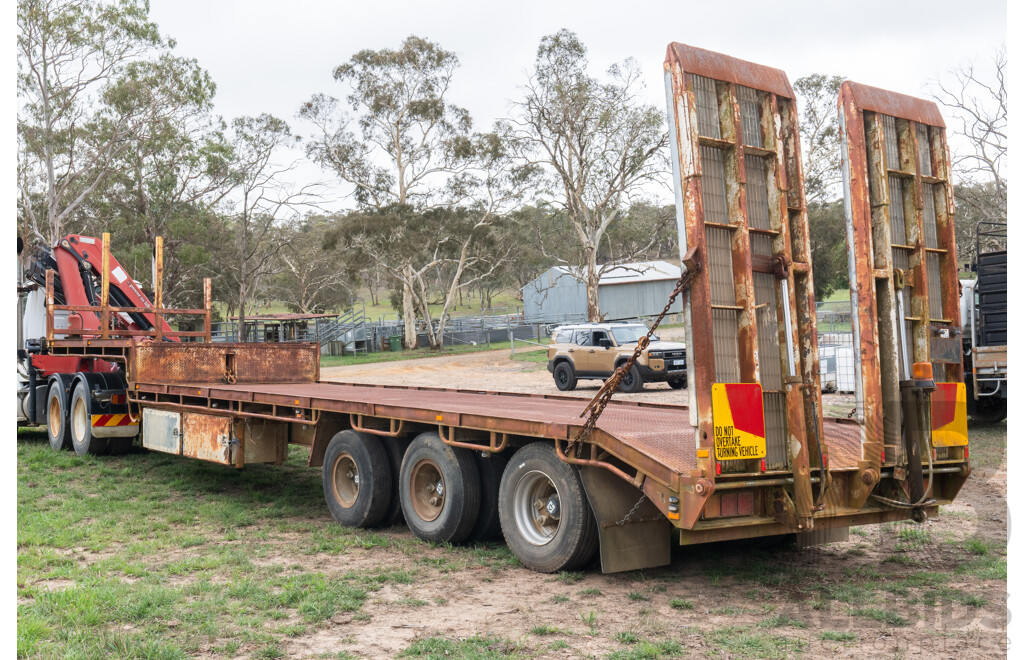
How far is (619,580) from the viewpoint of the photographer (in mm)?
6641

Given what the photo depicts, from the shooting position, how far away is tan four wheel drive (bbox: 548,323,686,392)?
2239 cm

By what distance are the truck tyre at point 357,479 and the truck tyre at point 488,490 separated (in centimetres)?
111

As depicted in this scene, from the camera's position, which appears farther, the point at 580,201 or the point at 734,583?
the point at 580,201

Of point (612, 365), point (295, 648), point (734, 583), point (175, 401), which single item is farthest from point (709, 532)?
point (612, 365)

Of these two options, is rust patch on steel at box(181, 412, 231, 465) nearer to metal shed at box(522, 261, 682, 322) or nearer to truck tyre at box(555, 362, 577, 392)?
truck tyre at box(555, 362, 577, 392)

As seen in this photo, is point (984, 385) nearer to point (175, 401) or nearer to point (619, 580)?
point (619, 580)

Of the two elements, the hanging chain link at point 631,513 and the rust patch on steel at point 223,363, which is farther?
the rust patch on steel at point 223,363

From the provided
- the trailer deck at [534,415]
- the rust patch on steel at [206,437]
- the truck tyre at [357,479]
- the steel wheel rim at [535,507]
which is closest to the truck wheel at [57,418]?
the trailer deck at [534,415]

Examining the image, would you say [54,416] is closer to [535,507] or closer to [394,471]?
[394,471]

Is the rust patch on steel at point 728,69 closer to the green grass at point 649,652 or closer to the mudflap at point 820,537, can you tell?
the mudflap at point 820,537

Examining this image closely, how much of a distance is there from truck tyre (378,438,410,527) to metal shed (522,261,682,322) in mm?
50021

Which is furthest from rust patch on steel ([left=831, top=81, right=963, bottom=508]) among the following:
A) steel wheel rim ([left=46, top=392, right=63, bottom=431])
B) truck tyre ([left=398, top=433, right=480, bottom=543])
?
steel wheel rim ([left=46, top=392, right=63, bottom=431])

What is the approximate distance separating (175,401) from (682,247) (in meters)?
8.06

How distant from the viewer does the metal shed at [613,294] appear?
199ft
